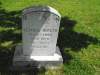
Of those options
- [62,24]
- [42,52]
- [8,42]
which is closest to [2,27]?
[8,42]

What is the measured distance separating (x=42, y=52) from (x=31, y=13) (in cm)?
116

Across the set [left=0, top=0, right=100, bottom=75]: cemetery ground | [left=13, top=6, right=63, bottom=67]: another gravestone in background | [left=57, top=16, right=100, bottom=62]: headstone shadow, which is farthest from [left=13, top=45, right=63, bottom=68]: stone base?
[left=57, top=16, right=100, bottom=62]: headstone shadow

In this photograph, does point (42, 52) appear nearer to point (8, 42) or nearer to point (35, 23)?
point (35, 23)

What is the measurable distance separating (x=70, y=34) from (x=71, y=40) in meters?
0.47

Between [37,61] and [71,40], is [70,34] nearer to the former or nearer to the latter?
[71,40]

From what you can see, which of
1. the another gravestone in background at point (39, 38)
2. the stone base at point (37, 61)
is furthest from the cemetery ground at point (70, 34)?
the another gravestone in background at point (39, 38)

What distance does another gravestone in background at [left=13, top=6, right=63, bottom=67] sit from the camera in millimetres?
6020

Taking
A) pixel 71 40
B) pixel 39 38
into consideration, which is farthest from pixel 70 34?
pixel 39 38

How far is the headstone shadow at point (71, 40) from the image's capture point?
759 centimetres

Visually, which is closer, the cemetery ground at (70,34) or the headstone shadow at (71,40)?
the cemetery ground at (70,34)

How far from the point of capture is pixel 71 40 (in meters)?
8.13

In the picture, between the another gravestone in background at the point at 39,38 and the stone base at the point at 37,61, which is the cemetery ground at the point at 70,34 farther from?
the another gravestone in background at the point at 39,38

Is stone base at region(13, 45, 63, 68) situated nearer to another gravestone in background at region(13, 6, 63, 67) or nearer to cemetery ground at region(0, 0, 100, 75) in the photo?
another gravestone in background at region(13, 6, 63, 67)

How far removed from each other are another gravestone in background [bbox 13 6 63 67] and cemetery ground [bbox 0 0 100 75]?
28 cm
